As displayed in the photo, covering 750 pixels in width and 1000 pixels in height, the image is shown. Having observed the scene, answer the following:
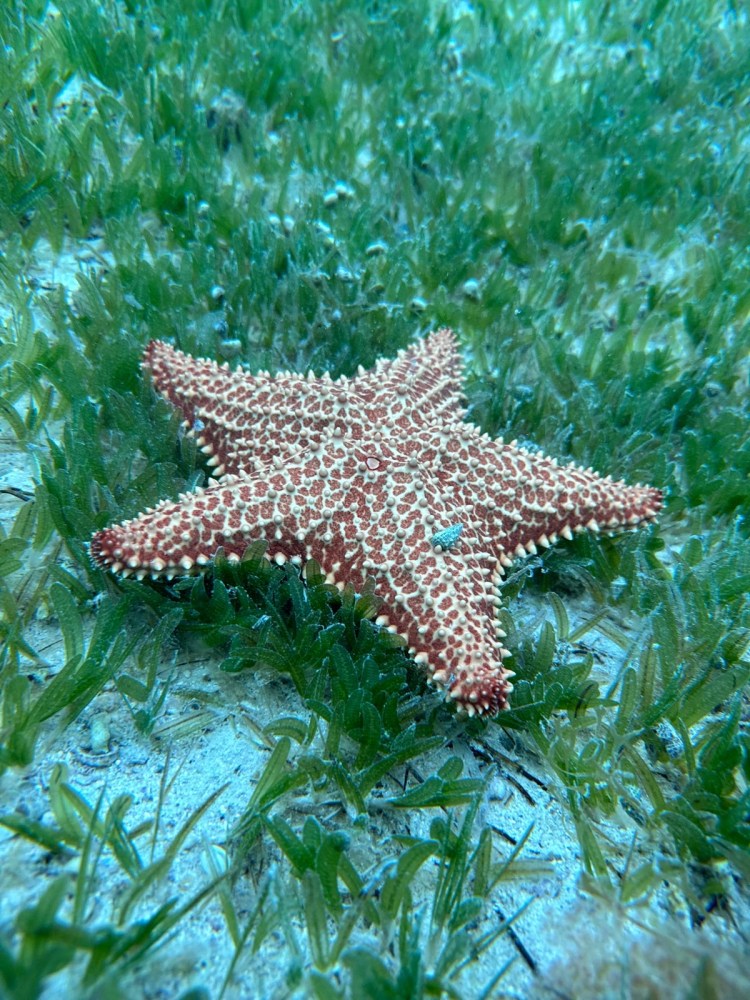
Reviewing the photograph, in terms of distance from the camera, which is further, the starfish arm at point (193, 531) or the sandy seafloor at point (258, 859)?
the starfish arm at point (193, 531)

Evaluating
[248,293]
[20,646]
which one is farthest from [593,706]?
[248,293]

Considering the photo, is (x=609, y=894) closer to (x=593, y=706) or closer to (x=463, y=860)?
(x=463, y=860)

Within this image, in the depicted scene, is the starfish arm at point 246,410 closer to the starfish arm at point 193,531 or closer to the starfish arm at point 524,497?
the starfish arm at point 193,531

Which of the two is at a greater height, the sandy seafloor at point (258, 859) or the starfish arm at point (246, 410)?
the starfish arm at point (246, 410)

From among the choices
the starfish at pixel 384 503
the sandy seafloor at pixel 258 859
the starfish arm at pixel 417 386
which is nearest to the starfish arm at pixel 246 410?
the starfish at pixel 384 503

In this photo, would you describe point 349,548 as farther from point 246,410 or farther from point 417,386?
point 417,386

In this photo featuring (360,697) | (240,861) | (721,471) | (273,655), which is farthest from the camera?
(721,471)
